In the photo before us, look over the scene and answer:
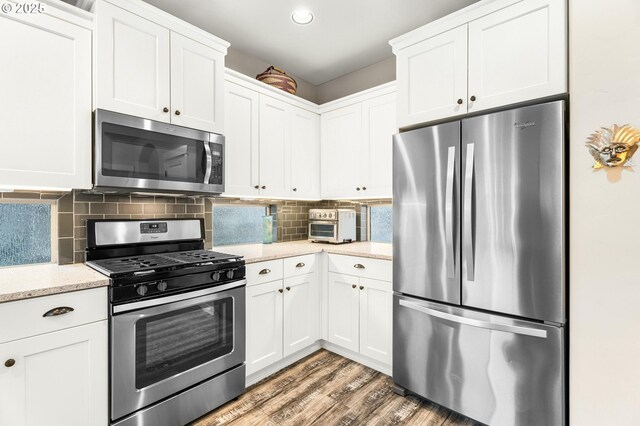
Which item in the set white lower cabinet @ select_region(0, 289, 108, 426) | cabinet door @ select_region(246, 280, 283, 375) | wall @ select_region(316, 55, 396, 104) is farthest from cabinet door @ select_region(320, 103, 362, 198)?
white lower cabinet @ select_region(0, 289, 108, 426)

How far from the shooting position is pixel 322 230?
10.2 ft

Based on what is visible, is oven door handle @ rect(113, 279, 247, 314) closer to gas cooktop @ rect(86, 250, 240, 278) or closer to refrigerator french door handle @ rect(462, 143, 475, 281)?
gas cooktop @ rect(86, 250, 240, 278)

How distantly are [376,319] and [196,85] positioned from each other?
2179 millimetres

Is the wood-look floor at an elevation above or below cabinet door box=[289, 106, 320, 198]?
below

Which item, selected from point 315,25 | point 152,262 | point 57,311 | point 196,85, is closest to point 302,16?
point 315,25

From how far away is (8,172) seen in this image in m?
1.52

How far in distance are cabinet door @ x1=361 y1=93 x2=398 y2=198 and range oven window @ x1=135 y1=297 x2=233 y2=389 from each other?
1563 mm

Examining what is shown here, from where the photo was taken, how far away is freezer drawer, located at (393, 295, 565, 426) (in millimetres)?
1576

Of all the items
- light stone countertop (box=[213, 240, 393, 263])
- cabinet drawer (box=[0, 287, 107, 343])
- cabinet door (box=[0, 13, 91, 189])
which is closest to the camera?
cabinet drawer (box=[0, 287, 107, 343])

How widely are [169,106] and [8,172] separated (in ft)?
2.95

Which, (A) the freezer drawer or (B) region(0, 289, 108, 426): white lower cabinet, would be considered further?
(A) the freezer drawer

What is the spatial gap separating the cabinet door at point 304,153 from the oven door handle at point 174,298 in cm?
121

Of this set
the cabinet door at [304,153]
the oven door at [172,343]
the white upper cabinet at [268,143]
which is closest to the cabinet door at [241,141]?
the white upper cabinet at [268,143]
